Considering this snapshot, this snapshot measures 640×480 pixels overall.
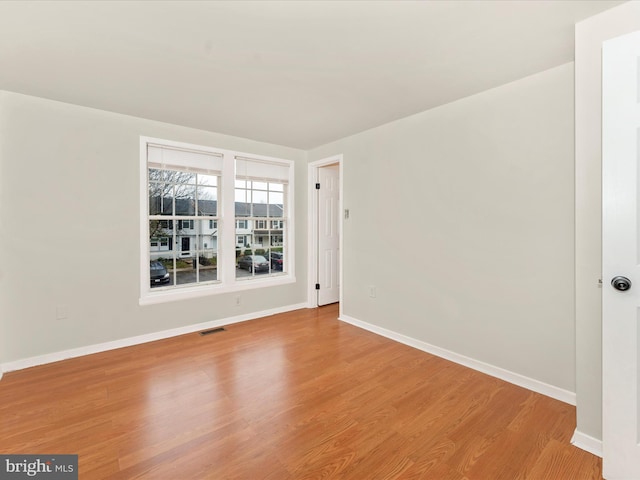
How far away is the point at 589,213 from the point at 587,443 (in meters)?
1.36

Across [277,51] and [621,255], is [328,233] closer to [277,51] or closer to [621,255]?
[277,51]

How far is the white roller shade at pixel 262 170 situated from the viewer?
411cm

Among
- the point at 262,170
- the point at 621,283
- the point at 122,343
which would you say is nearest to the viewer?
the point at 621,283

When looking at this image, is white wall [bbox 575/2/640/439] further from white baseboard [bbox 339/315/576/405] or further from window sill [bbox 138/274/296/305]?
window sill [bbox 138/274/296/305]

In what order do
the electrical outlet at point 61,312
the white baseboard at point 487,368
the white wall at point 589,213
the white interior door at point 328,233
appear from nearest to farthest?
the white wall at point 589,213, the white baseboard at point 487,368, the electrical outlet at point 61,312, the white interior door at point 328,233

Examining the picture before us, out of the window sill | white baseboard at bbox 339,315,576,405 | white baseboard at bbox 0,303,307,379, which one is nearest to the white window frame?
the window sill

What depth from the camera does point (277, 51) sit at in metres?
2.03

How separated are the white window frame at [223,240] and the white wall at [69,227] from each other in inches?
2.8

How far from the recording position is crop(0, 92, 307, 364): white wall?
271 cm

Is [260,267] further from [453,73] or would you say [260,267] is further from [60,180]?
[453,73]

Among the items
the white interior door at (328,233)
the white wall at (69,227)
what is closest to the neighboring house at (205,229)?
the white wall at (69,227)

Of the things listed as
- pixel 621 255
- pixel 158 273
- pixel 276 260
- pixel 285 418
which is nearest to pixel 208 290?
pixel 158 273

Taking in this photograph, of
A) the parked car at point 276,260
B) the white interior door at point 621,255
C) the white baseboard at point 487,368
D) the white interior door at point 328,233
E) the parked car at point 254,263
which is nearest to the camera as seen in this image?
the white interior door at point 621,255
